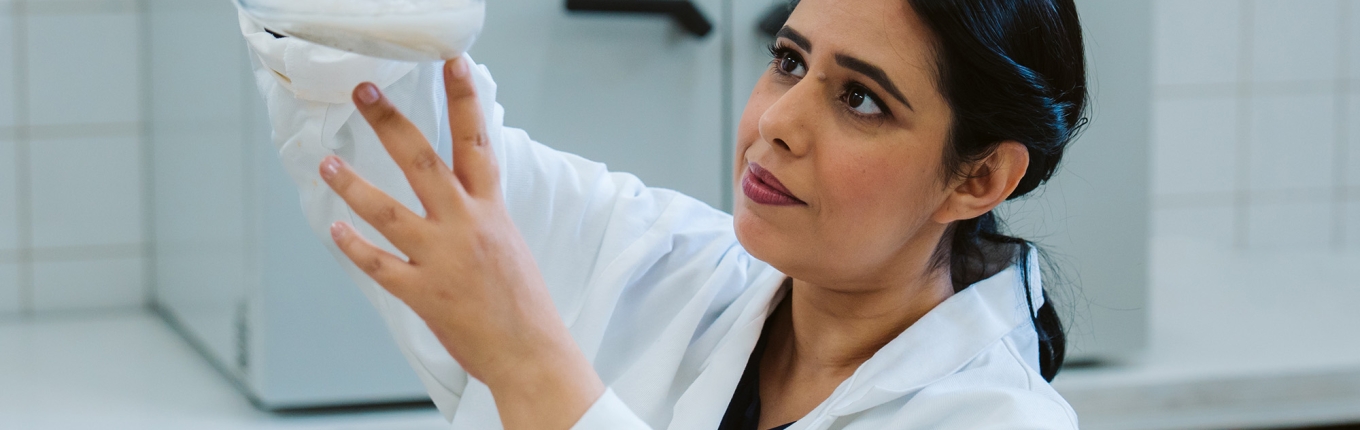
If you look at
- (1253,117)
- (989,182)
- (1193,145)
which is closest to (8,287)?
(989,182)

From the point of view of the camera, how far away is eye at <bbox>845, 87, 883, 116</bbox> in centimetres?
85

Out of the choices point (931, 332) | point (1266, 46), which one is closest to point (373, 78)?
point (931, 332)

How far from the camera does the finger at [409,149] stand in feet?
2.07

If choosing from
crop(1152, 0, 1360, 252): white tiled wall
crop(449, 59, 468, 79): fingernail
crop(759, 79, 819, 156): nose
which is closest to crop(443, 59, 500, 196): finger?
crop(449, 59, 468, 79): fingernail

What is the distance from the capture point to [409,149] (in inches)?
24.9

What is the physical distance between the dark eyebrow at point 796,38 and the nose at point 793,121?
29 mm

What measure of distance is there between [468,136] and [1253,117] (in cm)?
186

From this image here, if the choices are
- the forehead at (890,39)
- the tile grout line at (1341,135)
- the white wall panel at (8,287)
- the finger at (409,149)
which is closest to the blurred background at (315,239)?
the white wall panel at (8,287)

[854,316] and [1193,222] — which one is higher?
[854,316]

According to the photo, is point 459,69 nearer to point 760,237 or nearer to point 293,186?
point 760,237

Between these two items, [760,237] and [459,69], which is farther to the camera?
[760,237]

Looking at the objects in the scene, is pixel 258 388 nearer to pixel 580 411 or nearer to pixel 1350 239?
pixel 580 411

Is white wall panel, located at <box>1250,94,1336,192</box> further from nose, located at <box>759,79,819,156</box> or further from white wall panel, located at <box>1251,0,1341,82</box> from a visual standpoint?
nose, located at <box>759,79,819,156</box>

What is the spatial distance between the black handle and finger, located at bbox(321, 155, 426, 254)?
67 centimetres
